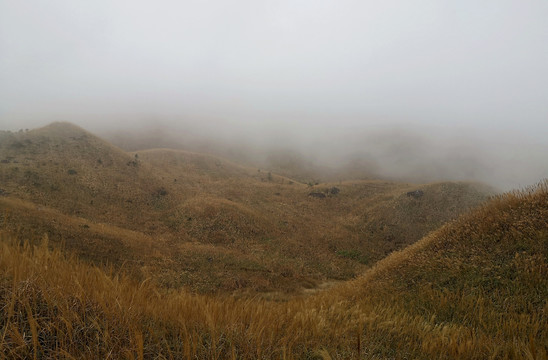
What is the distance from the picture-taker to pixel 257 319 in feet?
11.6

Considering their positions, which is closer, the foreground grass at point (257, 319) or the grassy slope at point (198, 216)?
the foreground grass at point (257, 319)

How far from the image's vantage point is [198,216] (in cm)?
2903

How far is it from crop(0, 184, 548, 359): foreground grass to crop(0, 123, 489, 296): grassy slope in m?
Result: 7.26

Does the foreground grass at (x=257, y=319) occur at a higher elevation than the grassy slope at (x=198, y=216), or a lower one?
higher

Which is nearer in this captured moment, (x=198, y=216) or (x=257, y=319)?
(x=257, y=319)

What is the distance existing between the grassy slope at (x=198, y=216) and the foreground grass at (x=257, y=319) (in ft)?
23.8

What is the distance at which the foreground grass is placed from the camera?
241 cm

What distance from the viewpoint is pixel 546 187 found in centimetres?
897

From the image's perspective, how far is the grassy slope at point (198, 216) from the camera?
16.5 meters

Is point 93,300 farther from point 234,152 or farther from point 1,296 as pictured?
point 234,152

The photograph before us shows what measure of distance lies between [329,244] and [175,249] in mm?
15330

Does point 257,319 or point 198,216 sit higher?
point 257,319

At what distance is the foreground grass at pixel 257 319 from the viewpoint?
2408 mm

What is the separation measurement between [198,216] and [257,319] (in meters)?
27.0
